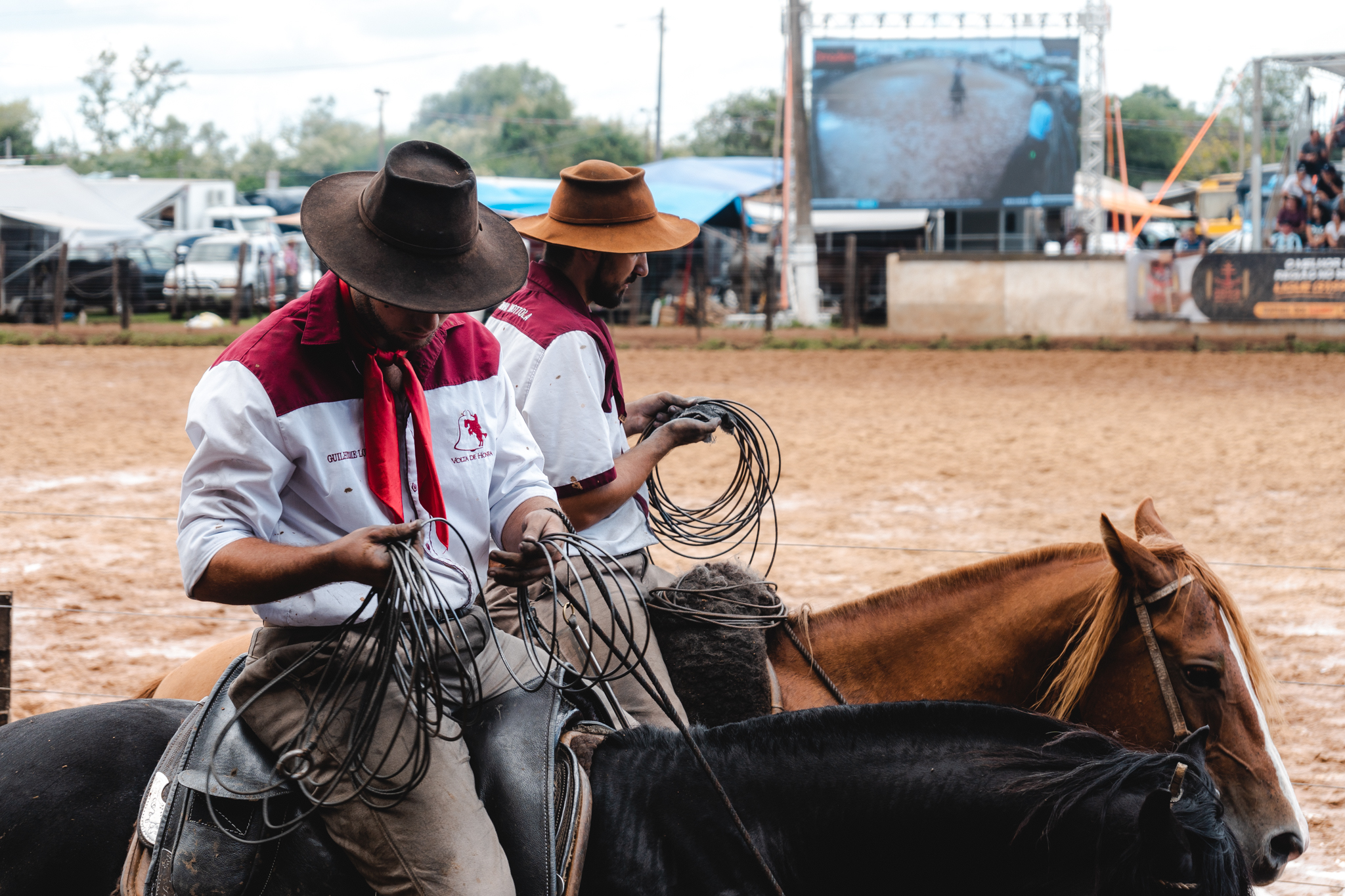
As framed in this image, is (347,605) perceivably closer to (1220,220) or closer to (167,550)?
(167,550)

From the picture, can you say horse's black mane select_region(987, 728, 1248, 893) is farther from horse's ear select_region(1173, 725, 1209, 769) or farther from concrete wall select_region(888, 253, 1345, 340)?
concrete wall select_region(888, 253, 1345, 340)

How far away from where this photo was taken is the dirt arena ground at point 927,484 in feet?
19.6

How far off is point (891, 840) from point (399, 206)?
1.47m

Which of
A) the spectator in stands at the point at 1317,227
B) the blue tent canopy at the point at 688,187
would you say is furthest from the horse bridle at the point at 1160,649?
the blue tent canopy at the point at 688,187

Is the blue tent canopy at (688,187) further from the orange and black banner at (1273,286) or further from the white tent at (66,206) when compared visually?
the orange and black banner at (1273,286)

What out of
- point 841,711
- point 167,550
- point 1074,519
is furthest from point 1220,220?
point 841,711

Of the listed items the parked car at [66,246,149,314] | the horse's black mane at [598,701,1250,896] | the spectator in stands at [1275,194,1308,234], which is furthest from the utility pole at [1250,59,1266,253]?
the parked car at [66,246,149,314]

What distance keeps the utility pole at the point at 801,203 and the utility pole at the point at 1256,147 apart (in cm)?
839

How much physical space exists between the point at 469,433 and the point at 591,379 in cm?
78

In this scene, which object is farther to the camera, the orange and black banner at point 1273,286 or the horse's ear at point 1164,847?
the orange and black banner at point 1273,286

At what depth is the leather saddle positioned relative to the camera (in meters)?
2.12

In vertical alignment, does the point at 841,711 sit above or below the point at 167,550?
above

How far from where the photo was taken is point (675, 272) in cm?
2720

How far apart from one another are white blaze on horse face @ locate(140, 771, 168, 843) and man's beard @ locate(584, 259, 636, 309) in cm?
177
